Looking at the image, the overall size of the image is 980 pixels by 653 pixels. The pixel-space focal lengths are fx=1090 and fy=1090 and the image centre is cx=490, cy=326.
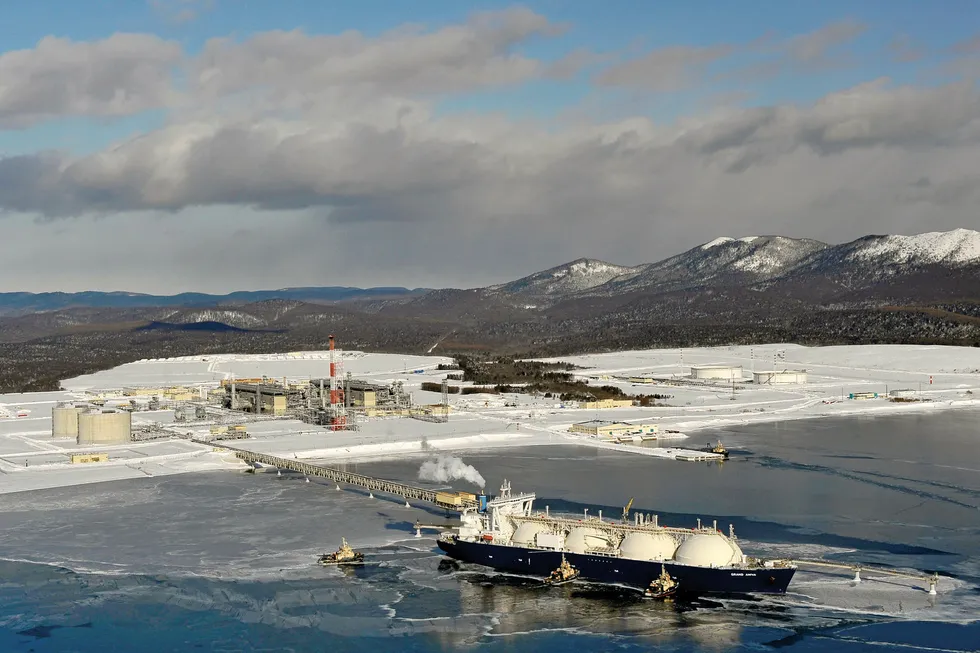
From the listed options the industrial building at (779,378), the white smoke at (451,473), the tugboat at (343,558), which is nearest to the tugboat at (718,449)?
the white smoke at (451,473)

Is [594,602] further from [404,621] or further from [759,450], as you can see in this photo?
[759,450]

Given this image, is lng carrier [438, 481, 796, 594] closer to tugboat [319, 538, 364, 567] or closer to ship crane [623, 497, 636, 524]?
ship crane [623, 497, 636, 524]

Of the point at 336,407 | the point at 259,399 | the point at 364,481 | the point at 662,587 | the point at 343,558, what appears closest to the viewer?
the point at 662,587

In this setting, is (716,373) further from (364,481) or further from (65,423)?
(364,481)

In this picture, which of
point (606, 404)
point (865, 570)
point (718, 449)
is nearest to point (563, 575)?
point (865, 570)

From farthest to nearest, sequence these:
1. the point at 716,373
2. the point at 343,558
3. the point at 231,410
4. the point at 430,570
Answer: the point at 716,373
the point at 231,410
the point at 430,570
the point at 343,558

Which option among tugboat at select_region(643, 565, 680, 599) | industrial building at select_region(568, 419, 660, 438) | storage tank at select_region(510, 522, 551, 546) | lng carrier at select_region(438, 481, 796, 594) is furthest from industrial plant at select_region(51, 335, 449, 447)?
tugboat at select_region(643, 565, 680, 599)

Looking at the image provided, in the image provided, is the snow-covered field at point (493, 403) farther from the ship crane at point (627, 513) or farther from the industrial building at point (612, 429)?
the ship crane at point (627, 513)
